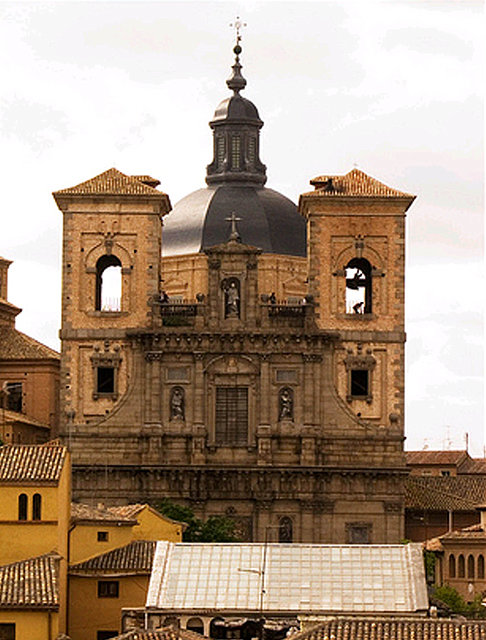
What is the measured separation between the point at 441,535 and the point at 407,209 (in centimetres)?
1750

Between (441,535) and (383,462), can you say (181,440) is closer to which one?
(383,462)

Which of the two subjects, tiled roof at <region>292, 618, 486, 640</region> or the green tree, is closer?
tiled roof at <region>292, 618, 486, 640</region>

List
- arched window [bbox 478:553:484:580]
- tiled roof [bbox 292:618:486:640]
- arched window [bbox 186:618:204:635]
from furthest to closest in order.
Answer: arched window [bbox 478:553:484:580], arched window [bbox 186:618:204:635], tiled roof [bbox 292:618:486:640]

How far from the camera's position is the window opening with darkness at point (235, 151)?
130875 mm

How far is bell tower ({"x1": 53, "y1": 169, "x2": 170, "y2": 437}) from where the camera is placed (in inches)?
4350

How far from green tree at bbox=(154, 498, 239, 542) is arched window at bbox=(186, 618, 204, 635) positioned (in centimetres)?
2346

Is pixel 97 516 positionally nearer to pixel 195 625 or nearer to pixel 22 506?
pixel 22 506

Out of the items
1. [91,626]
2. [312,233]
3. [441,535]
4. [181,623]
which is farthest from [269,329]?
[181,623]

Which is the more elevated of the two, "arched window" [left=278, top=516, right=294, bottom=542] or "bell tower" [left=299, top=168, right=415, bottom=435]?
"bell tower" [left=299, top=168, right=415, bottom=435]

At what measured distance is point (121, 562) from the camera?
84500mm

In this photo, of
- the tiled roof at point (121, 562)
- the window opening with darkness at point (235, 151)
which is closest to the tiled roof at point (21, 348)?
the window opening with darkness at point (235, 151)

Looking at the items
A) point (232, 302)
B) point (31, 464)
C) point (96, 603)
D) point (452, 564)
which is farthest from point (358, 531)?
point (31, 464)

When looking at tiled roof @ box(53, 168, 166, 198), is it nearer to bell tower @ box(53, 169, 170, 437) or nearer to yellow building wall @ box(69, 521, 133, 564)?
bell tower @ box(53, 169, 170, 437)

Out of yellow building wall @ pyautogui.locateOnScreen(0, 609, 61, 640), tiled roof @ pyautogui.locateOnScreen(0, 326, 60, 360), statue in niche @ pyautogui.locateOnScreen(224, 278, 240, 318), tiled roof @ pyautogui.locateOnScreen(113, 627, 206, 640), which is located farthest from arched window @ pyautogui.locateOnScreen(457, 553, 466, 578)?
tiled roof @ pyautogui.locateOnScreen(113, 627, 206, 640)
